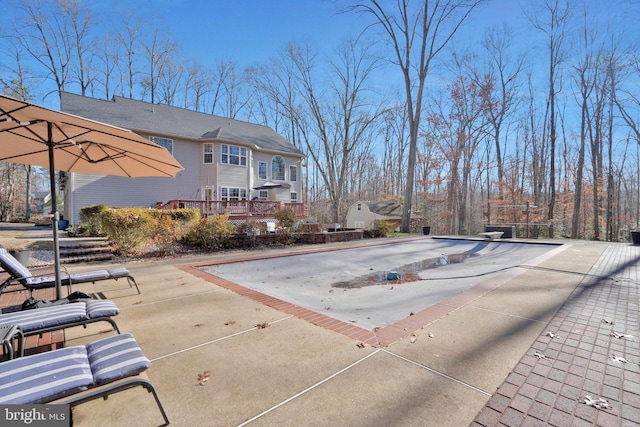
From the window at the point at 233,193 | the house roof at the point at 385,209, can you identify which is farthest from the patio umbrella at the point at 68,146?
the house roof at the point at 385,209

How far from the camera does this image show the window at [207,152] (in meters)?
19.2

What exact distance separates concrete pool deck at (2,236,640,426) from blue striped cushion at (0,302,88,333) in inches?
19.4

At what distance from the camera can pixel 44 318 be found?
2.65 metres

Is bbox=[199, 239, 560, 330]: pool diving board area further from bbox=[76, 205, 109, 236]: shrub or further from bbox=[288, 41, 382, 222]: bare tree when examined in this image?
bbox=[288, 41, 382, 222]: bare tree

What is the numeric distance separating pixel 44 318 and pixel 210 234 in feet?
23.9

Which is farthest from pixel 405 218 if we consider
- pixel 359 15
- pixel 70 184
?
pixel 70 184

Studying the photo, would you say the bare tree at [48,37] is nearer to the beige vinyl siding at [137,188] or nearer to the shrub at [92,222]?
the beige vinyl siding at [137,188]

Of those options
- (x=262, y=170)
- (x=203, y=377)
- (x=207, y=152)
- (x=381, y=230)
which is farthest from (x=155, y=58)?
(x=203, y=377)

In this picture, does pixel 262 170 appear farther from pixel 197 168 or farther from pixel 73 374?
pixel 73 374

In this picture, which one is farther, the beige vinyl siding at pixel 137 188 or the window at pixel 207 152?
the window at pixel 207 152

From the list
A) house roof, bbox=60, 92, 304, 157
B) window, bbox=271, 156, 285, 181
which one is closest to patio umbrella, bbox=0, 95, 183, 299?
house roof, bbox=60, 92, 304, 157

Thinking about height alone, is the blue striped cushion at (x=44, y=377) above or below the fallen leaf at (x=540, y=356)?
above

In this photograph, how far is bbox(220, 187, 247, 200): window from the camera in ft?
64.0

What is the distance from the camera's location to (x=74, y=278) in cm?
442
